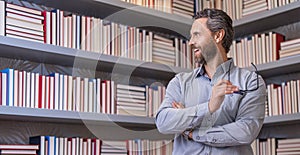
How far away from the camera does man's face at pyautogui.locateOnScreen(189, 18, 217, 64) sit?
6.35 ft

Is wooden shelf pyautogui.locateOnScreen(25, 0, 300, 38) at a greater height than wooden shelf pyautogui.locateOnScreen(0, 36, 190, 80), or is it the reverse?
wooden shelf pyautogui.locateOnScreen(25, 0, 300, 38)

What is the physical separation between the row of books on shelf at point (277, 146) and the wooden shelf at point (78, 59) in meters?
0.66

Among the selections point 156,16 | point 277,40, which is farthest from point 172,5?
point 277,40

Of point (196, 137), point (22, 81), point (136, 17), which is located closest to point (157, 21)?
point (136, 17)

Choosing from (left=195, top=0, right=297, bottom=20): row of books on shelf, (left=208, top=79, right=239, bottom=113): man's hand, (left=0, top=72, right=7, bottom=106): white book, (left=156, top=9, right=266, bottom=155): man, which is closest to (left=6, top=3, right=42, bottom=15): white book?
(left=0, top=72, right=7, bottom=106): white book

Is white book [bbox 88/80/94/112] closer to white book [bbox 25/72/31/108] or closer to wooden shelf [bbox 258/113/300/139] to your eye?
white book [bbox 25/72/31/108]

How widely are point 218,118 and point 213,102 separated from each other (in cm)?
13

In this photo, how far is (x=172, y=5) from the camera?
124 inches

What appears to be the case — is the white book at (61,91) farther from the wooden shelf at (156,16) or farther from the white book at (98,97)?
the wooden shelf at (156,16)

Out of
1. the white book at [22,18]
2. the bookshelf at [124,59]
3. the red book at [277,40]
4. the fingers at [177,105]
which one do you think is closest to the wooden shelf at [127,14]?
the bookshelf at [124,59]

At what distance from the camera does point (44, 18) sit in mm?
2486

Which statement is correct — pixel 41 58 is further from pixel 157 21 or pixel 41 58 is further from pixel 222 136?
pixel 222 136

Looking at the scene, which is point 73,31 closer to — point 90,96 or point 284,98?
point 90,96

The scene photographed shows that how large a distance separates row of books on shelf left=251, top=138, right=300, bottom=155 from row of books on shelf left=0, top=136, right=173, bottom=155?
1.79 feet
